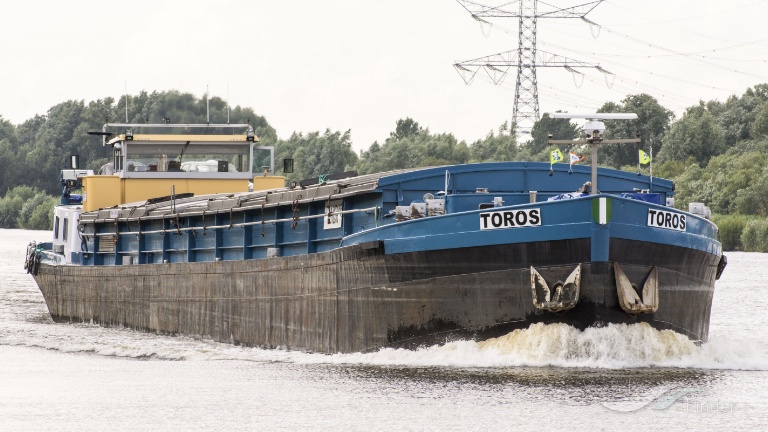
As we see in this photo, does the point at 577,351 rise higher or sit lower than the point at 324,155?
lower

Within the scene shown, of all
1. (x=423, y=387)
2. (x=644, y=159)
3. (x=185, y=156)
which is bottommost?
Result: (x=423, y=387)

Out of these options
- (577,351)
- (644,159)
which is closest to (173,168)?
(644,159)

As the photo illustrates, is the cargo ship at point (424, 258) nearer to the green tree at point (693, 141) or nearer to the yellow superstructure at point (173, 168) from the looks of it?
the yellow superstructure at point (173, 168)

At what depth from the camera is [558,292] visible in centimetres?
1781

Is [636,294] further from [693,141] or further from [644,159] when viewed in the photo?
[693,141]

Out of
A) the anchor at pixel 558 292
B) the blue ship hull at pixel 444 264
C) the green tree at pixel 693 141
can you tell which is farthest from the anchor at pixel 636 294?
the green tree at pixel 693 141

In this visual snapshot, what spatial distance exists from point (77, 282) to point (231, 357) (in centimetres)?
1184

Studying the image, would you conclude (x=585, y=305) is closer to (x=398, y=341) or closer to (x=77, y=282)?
(x=398, y=341)

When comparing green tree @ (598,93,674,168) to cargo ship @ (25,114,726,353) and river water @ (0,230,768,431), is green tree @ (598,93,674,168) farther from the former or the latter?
river water @ (0,230,768,431)

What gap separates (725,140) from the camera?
7975 cm

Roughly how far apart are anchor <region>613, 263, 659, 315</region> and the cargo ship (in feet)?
0.07

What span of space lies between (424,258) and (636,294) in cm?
324

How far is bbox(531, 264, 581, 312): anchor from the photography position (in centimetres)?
1772

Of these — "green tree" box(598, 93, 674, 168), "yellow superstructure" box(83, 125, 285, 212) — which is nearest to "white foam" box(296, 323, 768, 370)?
"yellow superstructure" box(83, 125, 285, 212)
